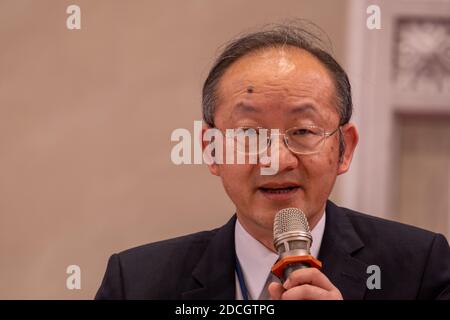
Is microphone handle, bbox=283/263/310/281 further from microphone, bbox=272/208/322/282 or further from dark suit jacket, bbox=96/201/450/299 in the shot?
dark suit jacket, bbox=96/201/450/299

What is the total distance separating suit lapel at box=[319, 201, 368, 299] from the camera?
4.97ft

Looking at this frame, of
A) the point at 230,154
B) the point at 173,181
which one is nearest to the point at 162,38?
the point at 173,181

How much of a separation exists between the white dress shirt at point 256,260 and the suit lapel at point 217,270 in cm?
2

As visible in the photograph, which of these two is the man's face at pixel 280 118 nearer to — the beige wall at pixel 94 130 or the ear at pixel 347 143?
the ear at pixel 347 143

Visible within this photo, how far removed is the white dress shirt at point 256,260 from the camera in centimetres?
159

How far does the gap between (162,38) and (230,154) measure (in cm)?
51

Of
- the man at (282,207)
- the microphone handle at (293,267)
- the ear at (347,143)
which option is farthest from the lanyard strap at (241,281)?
the microphone handle at (293,267)

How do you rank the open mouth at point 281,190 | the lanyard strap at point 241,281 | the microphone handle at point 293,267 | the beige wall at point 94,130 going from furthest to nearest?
the beige wall at point 94,130, the lanyard strap at point 241,281, the open mouth at point 281,190, the microphone handle at point 293,267

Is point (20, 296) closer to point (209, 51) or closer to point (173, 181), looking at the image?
point (173, 181)

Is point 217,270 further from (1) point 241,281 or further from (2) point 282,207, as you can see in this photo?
(2) point 282,207

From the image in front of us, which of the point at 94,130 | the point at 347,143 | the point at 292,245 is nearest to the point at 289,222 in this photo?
the point at 292,245

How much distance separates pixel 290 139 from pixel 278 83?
0.13m

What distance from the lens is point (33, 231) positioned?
1.91 m

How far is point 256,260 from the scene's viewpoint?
5.30ft
